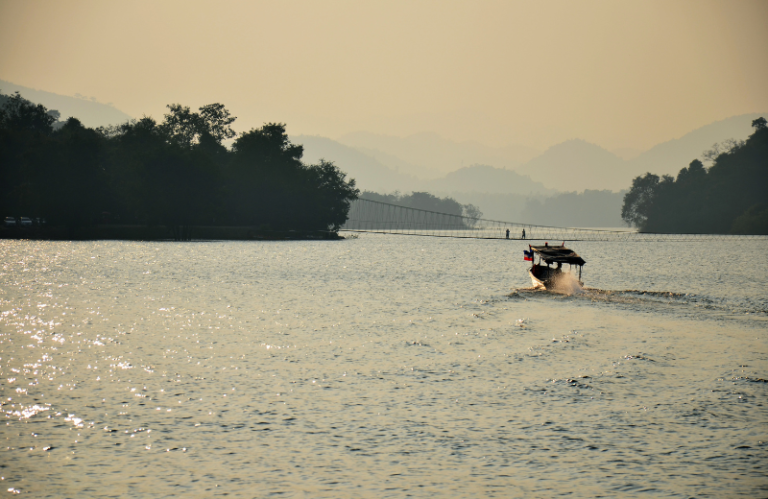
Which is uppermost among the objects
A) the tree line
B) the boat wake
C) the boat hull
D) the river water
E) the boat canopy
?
the tree line

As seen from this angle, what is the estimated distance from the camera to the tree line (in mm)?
145125

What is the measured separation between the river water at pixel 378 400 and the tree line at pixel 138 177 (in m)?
108

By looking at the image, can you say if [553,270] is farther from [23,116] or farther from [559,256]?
[23,116]

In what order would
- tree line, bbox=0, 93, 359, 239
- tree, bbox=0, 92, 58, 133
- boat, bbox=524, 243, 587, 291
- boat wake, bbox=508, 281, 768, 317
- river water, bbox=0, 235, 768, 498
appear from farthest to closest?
tree, bbox=0, 92, 58, 133 < tree line, bbox=0, 93, 359, 239 < boat, bbox=524, 243, 587, 291 < boat wake, bbox=508, 281, 768, 317 < river water, bbox=0, 235, 768, 498

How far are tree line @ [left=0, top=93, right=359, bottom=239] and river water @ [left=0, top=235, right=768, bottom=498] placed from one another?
355 feet

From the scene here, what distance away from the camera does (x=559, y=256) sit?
2527 inches

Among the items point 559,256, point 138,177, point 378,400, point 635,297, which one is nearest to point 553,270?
point 559,256

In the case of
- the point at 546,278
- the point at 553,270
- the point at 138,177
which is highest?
the point at 138,177

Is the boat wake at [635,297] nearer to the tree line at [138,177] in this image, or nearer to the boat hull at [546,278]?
the boat hull at [546,278]

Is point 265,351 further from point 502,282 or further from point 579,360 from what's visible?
point 502,282

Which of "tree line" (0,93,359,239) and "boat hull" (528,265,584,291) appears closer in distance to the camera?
"boat hull" (528,265,584,291)

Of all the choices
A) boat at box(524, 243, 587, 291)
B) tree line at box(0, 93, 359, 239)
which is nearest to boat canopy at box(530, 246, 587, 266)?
boat at box(524, 243, 587, 291)

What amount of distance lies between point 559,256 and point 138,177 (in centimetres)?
12242

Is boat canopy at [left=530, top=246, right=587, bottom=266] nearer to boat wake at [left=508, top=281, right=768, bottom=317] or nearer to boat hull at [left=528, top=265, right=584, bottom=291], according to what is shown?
boat hull at [left=528, top=265, right=584, bottom=291]
